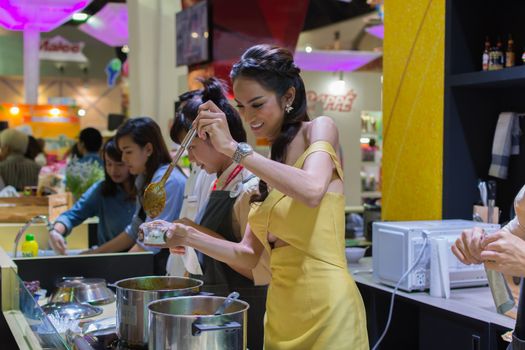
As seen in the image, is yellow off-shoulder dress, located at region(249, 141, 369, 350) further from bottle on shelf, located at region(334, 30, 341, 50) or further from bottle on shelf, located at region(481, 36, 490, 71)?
bottle on shelf, located at region(334, 30, 341, 50)

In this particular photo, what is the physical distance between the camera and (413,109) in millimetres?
3785

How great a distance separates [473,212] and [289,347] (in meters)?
2.08

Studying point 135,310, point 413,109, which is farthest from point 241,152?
point 413,109

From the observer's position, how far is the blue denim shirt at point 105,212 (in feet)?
12.9

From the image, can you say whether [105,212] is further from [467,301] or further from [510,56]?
[510,56]

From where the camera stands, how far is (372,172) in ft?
30.8

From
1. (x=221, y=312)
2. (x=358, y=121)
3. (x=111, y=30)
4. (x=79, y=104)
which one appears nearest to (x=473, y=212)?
(x=221, y=312)

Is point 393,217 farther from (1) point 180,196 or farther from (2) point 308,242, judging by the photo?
(2) point 308,242

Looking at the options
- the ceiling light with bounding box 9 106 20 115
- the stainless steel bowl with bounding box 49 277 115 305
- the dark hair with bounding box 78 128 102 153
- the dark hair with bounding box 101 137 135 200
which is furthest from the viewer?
the ceiling light with bounding box 9 106 20 115

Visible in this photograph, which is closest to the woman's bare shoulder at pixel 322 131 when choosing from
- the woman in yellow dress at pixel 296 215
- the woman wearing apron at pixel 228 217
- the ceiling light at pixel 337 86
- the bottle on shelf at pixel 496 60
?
the woman in yellow dress at pixel 296 215

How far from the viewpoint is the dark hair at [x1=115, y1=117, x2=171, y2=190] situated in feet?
11.2

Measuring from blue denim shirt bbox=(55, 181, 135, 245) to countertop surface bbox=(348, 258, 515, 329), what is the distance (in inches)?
55.8

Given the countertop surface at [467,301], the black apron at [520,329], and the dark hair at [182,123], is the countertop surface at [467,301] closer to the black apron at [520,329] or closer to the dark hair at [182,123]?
the black apron at [520,329]

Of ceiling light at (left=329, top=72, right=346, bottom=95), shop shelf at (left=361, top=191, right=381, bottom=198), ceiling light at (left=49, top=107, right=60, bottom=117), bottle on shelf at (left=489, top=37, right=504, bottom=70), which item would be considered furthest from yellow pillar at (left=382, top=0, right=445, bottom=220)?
ceiling light at (left=49, top=107, right=60, bottom=117)
